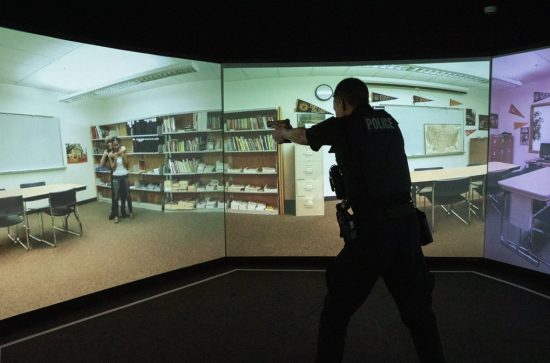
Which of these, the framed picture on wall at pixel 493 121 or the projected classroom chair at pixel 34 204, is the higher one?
the framed picture on wall at pixel 493 121

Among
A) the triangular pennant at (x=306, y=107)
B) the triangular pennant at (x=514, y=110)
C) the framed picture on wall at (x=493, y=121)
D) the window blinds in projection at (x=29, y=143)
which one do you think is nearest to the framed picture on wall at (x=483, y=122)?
the framed picture on wall at (x=493, y=121)

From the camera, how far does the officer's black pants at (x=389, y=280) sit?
1.31m

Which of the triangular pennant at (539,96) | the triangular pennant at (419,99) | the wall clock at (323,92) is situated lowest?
the triangular pennant at (539,96)

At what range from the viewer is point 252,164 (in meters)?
4.95

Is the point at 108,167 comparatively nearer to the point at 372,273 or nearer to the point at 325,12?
the point at 325,12

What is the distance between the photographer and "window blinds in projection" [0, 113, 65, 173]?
2.10 m

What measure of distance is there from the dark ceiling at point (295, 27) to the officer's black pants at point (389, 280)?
5.86ft

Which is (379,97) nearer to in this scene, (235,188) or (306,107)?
(306,107)

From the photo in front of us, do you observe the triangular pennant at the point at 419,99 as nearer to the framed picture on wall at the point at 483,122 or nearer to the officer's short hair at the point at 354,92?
the framed picture on wall at the point at 483,122

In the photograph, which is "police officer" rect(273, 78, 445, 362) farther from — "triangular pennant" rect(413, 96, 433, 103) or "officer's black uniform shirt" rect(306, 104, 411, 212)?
"triangular pennant" rect(413, 96, 433, 103)

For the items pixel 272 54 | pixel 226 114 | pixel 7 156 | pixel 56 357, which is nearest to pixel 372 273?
pixel 56 357

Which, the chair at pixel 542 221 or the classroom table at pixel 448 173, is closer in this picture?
the chair at pixel 542 221

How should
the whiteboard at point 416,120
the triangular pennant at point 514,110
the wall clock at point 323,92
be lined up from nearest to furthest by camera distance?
1. the triangular pennant at point 514,110
2. the whiteboard at point 416,120
3. the wall clock at point 323,92

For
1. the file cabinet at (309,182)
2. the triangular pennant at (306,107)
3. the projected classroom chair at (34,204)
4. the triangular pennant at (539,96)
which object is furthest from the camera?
the file cabinet at (309,182)
